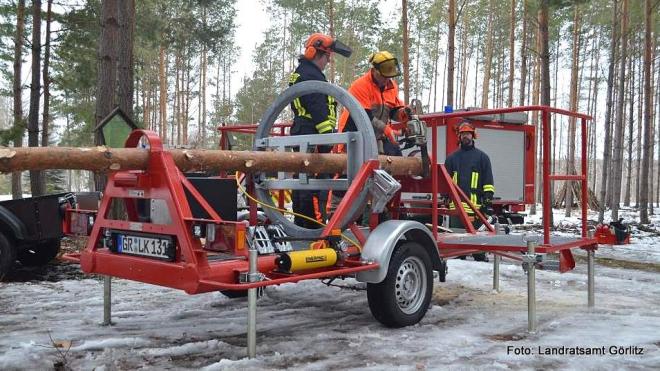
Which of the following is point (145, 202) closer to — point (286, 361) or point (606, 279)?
point (286, 361)

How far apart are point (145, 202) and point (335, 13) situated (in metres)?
27.7

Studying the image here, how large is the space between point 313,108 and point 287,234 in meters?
1.20

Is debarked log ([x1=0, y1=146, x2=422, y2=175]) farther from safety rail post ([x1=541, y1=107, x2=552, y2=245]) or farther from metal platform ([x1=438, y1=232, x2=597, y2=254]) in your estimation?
safety rail post ([x1=541, y1=107, x2=552, y2=245])

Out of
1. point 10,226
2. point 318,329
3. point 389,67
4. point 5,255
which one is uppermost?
point 389,67

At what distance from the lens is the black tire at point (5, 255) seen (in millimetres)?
7328

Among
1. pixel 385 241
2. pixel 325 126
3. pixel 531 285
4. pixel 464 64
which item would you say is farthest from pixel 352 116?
pixel 464 64

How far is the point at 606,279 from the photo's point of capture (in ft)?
26.6

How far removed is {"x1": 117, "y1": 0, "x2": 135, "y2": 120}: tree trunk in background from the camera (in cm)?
862

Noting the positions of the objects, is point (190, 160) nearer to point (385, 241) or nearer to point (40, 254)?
point (385, 241)

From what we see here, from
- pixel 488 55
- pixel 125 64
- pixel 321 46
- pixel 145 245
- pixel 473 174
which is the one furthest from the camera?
pixel 488 55

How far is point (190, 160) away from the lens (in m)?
4.39

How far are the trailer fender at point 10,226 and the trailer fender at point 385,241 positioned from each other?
487 centimetres

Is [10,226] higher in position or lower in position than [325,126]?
lower

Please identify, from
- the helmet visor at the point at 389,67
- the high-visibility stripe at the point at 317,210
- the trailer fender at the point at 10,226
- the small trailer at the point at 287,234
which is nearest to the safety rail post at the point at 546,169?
the small trailer at the point at 287,234
